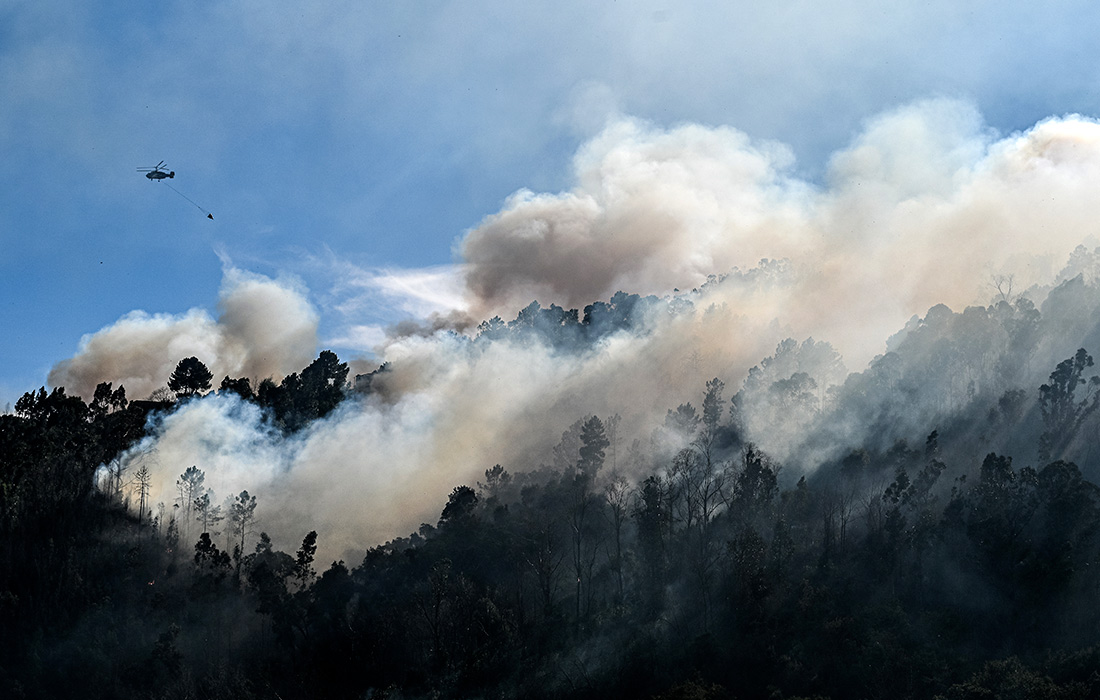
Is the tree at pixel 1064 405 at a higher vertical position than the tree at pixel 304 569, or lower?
higher

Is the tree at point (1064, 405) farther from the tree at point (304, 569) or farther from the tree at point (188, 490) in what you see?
the tree at point (188, 490)

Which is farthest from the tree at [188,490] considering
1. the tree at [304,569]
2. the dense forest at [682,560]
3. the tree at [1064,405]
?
the tree at [1064,405]

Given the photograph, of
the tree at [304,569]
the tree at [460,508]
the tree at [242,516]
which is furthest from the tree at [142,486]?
the tree at [460,508]

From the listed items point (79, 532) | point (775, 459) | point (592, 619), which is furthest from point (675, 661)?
point (79, 532)

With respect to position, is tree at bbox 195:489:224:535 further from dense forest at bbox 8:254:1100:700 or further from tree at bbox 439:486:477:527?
tree at bbox 439:486:477:527

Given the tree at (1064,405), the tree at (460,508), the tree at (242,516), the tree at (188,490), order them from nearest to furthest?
the tree at (1064,405)
the tree at (460,508)
the tree at (242,516)
the tree at (188,490)

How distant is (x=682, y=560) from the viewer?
142 meters

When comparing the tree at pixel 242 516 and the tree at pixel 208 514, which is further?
the tree at pixel 208 514

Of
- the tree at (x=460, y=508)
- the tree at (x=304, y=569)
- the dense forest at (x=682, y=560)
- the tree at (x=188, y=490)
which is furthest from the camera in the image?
the tree at (x=188, y=490)

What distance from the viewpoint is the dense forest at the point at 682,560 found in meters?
109

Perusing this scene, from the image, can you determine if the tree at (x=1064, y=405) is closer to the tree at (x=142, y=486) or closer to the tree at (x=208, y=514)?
the tree at (x=208, y=514)

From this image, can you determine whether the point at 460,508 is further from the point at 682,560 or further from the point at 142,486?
the point at 142,486

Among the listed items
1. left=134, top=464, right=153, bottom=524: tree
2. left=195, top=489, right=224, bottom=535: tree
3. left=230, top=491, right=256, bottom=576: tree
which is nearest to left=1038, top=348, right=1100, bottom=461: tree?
left=230, top=491, right=256, bottom=576: tree

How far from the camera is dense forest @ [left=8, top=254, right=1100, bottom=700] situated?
359ft
